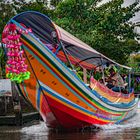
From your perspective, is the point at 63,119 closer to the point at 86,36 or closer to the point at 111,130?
the point at 111,130

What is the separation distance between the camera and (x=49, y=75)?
11.7 metres

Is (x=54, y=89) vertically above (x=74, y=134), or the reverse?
(x=54, y=89)

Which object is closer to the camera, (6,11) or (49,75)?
(49,75)

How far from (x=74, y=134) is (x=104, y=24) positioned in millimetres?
15410

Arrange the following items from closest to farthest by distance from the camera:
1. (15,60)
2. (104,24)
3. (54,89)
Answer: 1. (15,60)
2. (54,89)
3. (104,24)

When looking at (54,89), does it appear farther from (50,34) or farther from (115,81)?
(115,81)

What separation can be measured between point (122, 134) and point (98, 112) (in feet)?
3.92

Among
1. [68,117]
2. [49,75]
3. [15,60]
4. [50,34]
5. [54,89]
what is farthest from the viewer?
[50,34]

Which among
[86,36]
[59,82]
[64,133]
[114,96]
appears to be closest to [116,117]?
[114,96]

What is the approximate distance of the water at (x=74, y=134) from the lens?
38.2 ft

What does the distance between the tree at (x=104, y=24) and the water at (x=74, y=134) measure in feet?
41.2

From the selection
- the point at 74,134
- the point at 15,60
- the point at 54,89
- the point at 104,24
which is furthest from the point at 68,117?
the point at 104,24

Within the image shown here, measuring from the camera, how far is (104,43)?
26.6m

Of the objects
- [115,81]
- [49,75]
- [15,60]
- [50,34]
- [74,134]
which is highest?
[50,34]
